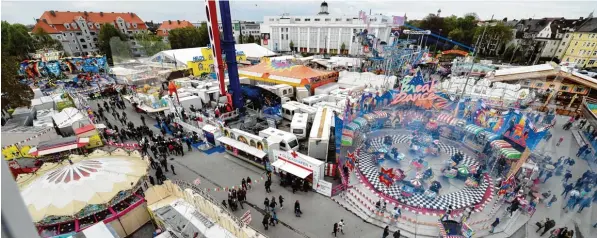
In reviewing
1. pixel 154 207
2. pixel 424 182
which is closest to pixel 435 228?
pixel 424 182

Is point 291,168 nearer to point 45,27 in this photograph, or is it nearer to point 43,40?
point 43,40

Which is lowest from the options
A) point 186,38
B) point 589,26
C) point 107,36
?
point 186,38

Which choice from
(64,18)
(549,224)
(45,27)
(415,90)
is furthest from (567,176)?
(64,18)

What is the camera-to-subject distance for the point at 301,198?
13.2m

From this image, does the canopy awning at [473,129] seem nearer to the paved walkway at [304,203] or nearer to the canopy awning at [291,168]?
the paved walkway at [304,203]

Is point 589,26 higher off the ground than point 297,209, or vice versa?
point 589,26

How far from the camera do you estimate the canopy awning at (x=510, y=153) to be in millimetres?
13517

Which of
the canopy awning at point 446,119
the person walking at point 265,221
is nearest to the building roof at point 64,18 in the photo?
the person walking at point 265,221

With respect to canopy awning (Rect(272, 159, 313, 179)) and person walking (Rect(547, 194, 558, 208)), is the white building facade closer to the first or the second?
canopy awning (Rect(272, 159, 313, 179))

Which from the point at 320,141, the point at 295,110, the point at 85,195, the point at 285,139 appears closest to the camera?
the point at 85,195

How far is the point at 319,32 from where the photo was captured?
Result: 56.2 m

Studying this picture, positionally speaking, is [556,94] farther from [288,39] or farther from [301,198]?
[288,39]

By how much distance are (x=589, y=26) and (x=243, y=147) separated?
44.7 metres

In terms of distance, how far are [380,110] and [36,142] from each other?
71.3ft
